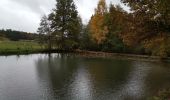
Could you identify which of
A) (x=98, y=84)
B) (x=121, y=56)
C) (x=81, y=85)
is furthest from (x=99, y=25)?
(x=81, y=85)

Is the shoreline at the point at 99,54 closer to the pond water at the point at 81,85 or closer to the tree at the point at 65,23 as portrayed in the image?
the tree at the point at 65,23

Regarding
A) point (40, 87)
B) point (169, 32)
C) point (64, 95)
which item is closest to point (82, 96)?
point (64, 95)

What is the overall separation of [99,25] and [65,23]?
1006cm

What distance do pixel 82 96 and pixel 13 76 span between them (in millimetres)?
13132

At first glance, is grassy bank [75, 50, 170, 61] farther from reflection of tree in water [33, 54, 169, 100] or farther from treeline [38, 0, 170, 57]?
reflection of tree in water [33, 54, 169, 100]

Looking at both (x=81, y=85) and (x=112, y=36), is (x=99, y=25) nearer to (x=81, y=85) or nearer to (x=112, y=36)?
(x=112, y=36)

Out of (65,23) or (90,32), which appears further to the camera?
(65,23)

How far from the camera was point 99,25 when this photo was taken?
72.7 metres

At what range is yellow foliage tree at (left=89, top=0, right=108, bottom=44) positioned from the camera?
7241cm

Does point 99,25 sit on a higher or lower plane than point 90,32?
higher

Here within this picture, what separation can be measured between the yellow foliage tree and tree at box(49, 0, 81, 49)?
5.59 m

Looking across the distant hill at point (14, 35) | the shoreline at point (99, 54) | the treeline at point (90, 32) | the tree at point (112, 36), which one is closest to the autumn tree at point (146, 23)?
the treeline at point (90, 32)

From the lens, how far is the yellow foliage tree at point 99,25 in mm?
72412

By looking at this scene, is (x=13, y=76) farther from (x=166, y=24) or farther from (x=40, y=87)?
(x=166, y=24)
